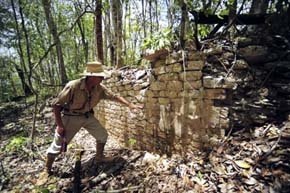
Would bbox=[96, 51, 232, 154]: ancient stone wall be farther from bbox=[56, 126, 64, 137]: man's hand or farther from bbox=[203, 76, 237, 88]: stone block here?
bbox=[56, 126, 64, 137]: man's hand

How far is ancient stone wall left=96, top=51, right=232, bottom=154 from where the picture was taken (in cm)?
339

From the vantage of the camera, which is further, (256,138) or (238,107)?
(238,107)

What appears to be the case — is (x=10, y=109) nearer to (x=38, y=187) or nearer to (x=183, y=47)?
(x=38, y=187)

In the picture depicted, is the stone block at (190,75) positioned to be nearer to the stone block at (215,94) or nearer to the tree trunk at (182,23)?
the stone block at (215,94)

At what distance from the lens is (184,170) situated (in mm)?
3111

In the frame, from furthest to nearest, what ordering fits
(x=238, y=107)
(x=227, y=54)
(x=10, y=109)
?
(x=10, y=109) → (x=227, y=54) → (x=238, y=107)

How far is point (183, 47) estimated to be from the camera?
3660 mm

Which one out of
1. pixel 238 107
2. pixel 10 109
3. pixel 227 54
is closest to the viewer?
pixel 238 107

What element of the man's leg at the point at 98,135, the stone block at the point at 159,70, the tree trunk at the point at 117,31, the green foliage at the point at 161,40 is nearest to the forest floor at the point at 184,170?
the man's leg at the point at 98,135

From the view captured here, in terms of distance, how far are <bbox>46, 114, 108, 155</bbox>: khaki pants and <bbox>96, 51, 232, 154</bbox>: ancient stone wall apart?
40.0 inches

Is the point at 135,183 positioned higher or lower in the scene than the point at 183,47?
lower

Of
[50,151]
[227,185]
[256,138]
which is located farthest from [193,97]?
[50,151]

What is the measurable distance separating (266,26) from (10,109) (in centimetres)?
1124

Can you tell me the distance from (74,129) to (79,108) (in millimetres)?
335
